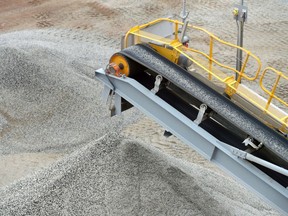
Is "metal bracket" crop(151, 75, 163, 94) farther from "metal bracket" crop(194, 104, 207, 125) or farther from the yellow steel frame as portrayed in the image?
"metal bracket" crop(194, 104, 207, 125)

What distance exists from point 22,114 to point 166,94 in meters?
3.93

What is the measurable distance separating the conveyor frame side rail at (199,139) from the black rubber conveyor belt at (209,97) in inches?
10.5

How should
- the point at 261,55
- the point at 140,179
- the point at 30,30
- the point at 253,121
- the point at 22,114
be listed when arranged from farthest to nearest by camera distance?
the point at 30,30, the point at 261,55, the point at 22,114, the point at 140,179, the point at 253,121

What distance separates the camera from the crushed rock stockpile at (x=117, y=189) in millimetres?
6195

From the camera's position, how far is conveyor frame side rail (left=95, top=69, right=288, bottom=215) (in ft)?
17.6

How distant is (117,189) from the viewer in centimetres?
646

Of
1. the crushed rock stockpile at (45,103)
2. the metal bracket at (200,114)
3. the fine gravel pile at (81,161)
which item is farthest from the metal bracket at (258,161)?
the crushed rock stockpile at (45,103)

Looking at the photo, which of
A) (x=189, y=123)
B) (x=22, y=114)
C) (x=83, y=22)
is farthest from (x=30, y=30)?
(x=189, y=123)

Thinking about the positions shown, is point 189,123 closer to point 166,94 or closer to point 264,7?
point 166,94

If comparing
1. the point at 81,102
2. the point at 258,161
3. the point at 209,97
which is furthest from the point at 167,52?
the point at 81,102

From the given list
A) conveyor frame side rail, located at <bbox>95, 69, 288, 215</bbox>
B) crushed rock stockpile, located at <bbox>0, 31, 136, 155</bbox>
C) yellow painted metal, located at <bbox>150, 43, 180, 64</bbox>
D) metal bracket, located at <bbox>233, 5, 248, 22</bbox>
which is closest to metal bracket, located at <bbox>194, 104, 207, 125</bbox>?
conveyor frame side rail, located at <bbox>95, 69, 288, 215</bbox>

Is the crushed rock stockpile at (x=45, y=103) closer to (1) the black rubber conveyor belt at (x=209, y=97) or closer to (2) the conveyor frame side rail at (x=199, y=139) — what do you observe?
(2) the conveyor frame side rail at (x=199, y=139)

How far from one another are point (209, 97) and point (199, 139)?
1.58ft

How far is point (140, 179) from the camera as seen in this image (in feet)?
21.8
